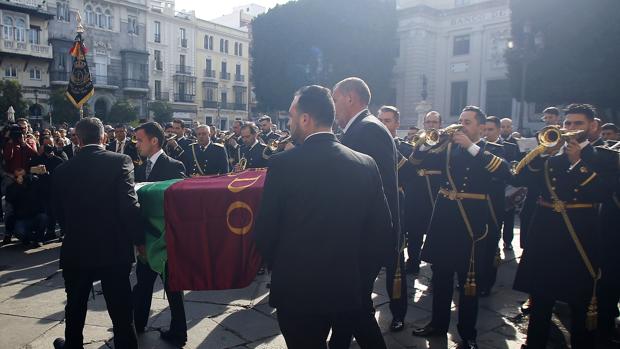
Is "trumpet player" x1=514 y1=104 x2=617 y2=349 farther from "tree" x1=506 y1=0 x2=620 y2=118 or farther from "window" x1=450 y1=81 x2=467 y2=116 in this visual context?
"window" x1=450 y1=81 x2=467 y2=116

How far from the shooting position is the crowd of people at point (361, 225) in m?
2.53

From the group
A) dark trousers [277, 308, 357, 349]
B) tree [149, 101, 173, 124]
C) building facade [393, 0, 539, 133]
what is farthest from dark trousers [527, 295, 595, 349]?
tree [149, 101, 173, 124]

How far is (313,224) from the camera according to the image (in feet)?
8.19

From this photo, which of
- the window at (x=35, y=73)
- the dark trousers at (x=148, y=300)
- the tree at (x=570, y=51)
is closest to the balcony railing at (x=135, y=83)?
the window at (x=35, y=73)

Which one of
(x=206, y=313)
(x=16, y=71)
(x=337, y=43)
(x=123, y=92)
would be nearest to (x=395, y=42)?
(x=337, y=43)

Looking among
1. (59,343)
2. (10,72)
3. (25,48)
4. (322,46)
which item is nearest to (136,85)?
(25,48)

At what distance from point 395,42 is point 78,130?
41.2 m

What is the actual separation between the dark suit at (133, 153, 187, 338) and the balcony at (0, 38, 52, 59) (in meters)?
39.7

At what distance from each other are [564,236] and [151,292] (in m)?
3.63

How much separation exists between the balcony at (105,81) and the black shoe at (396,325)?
45406 millimetres

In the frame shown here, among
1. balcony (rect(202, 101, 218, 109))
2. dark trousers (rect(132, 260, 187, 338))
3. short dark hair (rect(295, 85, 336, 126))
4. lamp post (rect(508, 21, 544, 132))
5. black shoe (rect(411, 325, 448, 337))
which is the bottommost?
black shoe (rect(411, 325, 448, 337))

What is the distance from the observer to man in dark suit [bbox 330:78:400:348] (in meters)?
3.06

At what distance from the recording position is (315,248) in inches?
98.7

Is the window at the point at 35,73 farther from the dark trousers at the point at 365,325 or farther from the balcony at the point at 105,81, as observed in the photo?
the dark trousers at the point at 365,325
